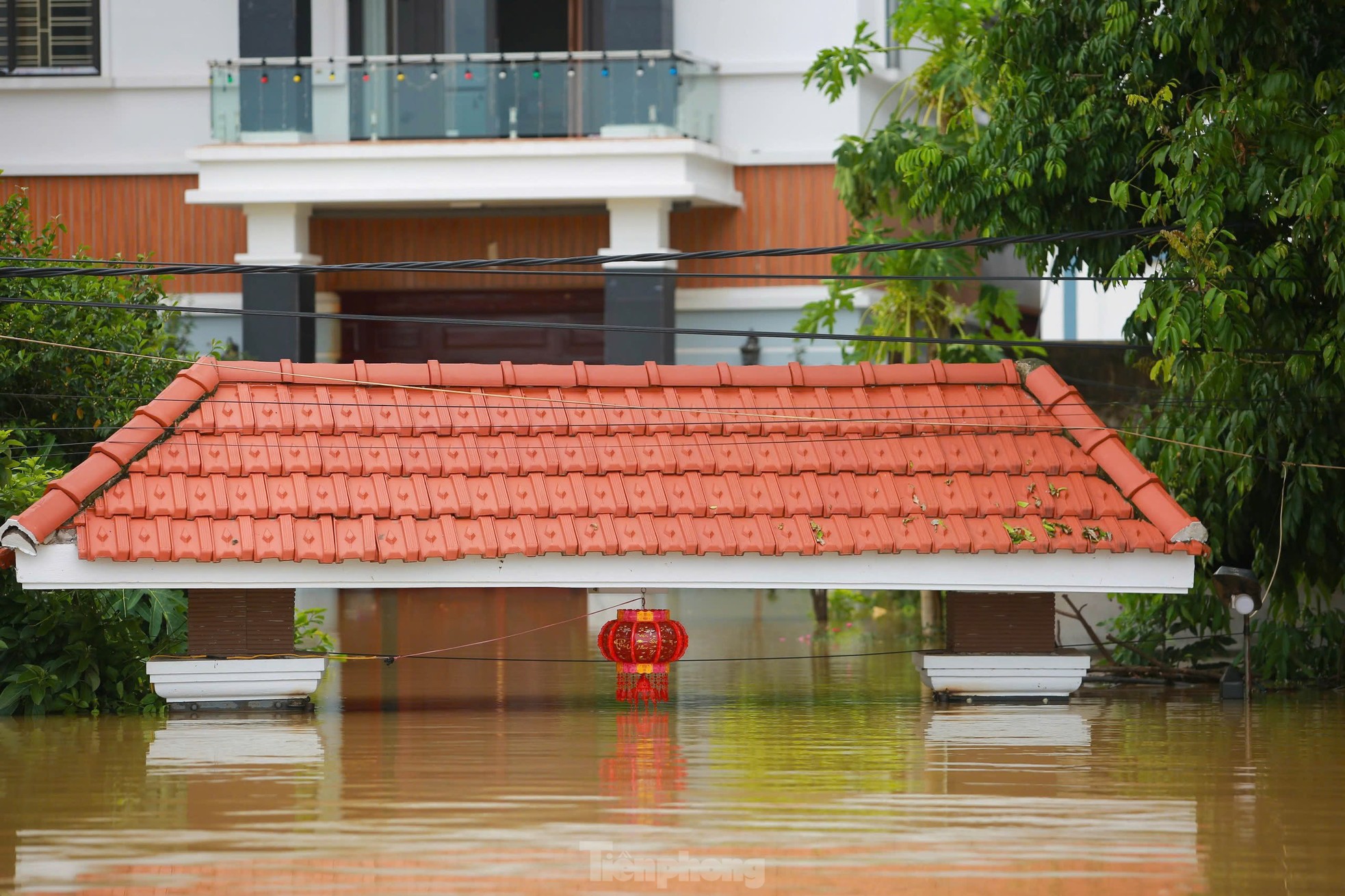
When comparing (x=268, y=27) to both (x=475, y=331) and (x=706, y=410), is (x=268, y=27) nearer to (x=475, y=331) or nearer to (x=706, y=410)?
(x=475, y=331)

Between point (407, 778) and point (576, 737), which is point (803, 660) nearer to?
point (576, 737)

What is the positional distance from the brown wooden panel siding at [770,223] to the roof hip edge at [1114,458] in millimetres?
7551

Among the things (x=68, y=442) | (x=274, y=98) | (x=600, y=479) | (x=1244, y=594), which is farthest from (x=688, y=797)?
(x=274, y=98)

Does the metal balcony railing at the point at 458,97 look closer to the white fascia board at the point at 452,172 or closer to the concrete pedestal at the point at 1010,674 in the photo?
the white fascia board at the point at 452,172

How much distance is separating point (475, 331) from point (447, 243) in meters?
1.24

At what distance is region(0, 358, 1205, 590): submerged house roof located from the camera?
11383 mm

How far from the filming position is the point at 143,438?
11.7 metres

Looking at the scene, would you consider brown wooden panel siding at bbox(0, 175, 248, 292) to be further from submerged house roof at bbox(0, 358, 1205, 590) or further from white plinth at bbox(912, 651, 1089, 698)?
white plinth at bbox(912, 651, 1089, 698)

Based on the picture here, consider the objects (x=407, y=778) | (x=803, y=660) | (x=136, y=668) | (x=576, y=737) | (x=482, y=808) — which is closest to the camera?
(x=482, y=808)

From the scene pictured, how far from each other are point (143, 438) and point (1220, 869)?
24.5ft

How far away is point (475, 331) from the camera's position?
22.3m

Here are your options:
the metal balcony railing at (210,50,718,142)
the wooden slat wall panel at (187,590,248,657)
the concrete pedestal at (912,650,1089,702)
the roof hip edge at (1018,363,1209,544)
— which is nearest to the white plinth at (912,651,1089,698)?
the concrete pedestal at (912,650,1089,702)

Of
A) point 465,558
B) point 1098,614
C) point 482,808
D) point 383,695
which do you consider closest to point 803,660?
point 1098,614

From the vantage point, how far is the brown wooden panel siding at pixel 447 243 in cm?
2141
